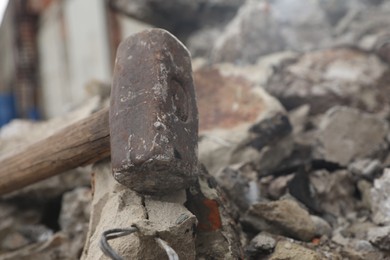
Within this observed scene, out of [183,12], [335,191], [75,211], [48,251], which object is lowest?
[48,251]

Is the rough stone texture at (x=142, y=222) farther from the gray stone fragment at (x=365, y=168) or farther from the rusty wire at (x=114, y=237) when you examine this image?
the gray stone fragment at (x=365, y=168)

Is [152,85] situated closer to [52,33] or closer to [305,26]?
[305,26]

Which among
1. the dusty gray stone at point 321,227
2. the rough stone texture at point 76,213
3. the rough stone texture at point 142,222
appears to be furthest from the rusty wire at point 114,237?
the rough stone texture at point 76,213

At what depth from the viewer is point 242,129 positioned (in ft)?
8.59

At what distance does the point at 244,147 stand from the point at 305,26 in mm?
1928

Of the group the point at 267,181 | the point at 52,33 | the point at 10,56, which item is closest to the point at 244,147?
the point at 267,181

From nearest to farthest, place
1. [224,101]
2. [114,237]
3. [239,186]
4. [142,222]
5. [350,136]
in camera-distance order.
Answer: [114,237]
[142,222]
[239,186]
[350,136]
[224,101]

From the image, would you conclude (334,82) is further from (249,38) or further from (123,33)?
(123,33)

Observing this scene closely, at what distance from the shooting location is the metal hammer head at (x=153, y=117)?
142 cm

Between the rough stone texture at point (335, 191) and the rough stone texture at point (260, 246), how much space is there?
2.03ft

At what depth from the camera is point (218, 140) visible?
2.57 meters

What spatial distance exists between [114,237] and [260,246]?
69 centimetres

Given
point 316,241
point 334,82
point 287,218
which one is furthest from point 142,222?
point 334,82

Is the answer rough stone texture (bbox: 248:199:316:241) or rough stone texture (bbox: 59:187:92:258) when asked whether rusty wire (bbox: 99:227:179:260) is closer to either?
rough stone texture (bbox: 248:199:316:241)
